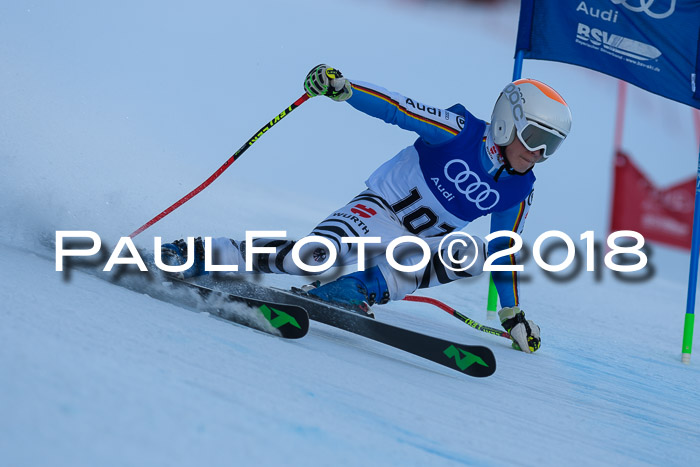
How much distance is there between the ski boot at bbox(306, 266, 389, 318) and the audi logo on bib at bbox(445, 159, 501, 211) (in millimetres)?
513

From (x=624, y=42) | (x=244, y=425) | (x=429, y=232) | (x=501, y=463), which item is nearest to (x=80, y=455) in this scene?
(x=244, y=425)

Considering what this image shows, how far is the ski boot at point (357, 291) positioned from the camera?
2.79 meters

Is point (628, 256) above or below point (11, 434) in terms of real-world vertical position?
above

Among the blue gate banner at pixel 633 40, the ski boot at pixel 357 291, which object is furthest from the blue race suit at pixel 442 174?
the blue gate banner at pixel 633 40

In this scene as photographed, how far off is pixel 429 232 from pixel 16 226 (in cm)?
173

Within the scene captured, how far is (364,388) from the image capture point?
1.77 m

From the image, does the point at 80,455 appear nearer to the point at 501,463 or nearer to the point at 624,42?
the point at 501,463

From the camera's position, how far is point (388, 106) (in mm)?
2861

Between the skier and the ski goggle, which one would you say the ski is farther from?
the ski goggle

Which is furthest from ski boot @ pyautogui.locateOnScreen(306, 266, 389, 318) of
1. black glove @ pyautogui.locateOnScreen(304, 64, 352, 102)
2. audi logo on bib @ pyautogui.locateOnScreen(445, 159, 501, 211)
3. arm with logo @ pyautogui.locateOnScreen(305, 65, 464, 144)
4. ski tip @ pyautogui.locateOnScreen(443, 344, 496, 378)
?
black glove @ pyautogui.locateOnScreen(304, 64, 352, 102)

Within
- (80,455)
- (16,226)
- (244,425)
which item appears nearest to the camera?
(80,455)

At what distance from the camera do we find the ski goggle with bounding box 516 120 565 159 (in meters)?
2.77

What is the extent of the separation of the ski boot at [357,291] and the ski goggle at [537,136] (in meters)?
0.84

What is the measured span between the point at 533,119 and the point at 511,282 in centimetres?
85
